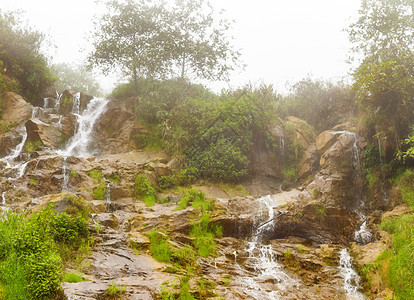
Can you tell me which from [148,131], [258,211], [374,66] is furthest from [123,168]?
[374,66]

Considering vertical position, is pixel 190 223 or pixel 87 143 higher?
pixel 87 143

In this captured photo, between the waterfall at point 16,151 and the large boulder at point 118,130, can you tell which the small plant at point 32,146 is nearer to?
the waterfall at point 16,151

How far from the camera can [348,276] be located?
25.5ft

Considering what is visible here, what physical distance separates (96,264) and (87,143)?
1236 centimetres

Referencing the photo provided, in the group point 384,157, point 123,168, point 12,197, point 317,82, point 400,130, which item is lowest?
point 12,197

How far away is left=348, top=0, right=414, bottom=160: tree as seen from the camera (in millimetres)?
10773

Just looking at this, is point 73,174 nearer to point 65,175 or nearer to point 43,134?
point 65,175

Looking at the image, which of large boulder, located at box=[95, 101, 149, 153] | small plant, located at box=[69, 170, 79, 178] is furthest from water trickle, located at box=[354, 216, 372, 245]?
large boulder, located at box=[95, 101, 149, 153]

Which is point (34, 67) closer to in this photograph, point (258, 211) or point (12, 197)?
point (12, 197)

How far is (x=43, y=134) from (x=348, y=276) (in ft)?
51.6

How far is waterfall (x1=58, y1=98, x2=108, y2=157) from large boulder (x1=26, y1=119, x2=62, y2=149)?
669mm

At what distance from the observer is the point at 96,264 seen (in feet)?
21.4

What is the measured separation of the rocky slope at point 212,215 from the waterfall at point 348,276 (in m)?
0.03

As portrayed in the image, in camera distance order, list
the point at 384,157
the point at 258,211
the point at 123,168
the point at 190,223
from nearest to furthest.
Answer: the point at 190,223 → the point at 258,211 → the point at 384,157 → the point at 123,168
